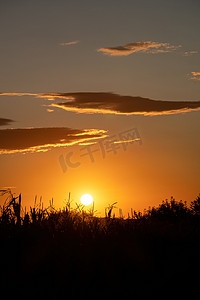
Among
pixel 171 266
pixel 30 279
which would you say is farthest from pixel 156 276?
pixel 30 279

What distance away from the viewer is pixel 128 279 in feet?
56.5

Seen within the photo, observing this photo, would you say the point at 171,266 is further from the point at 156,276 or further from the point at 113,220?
the point at 113,220

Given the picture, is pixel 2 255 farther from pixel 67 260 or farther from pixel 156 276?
pixel 156 276

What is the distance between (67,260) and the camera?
57.9ft

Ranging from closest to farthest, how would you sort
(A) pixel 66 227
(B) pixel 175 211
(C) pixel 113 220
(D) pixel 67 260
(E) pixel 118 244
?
(D) pixel 67 260 < (E) pixel 118 244 < (A) pixel 66 227 < (C) pixel 113 220 < (B) pixel 175 211

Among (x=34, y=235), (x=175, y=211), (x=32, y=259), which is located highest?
(x=175, y=211)

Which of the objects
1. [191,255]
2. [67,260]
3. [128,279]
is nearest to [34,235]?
[67,260]

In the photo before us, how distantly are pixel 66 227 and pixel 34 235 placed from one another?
141 cm

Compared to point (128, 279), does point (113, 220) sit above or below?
above

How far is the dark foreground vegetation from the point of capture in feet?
54.3

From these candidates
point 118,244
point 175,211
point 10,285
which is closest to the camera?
point 10,285

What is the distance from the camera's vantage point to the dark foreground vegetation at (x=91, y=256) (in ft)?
54.3

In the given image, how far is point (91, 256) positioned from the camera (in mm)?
18266

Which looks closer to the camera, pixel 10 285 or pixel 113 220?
pixel 10 285
